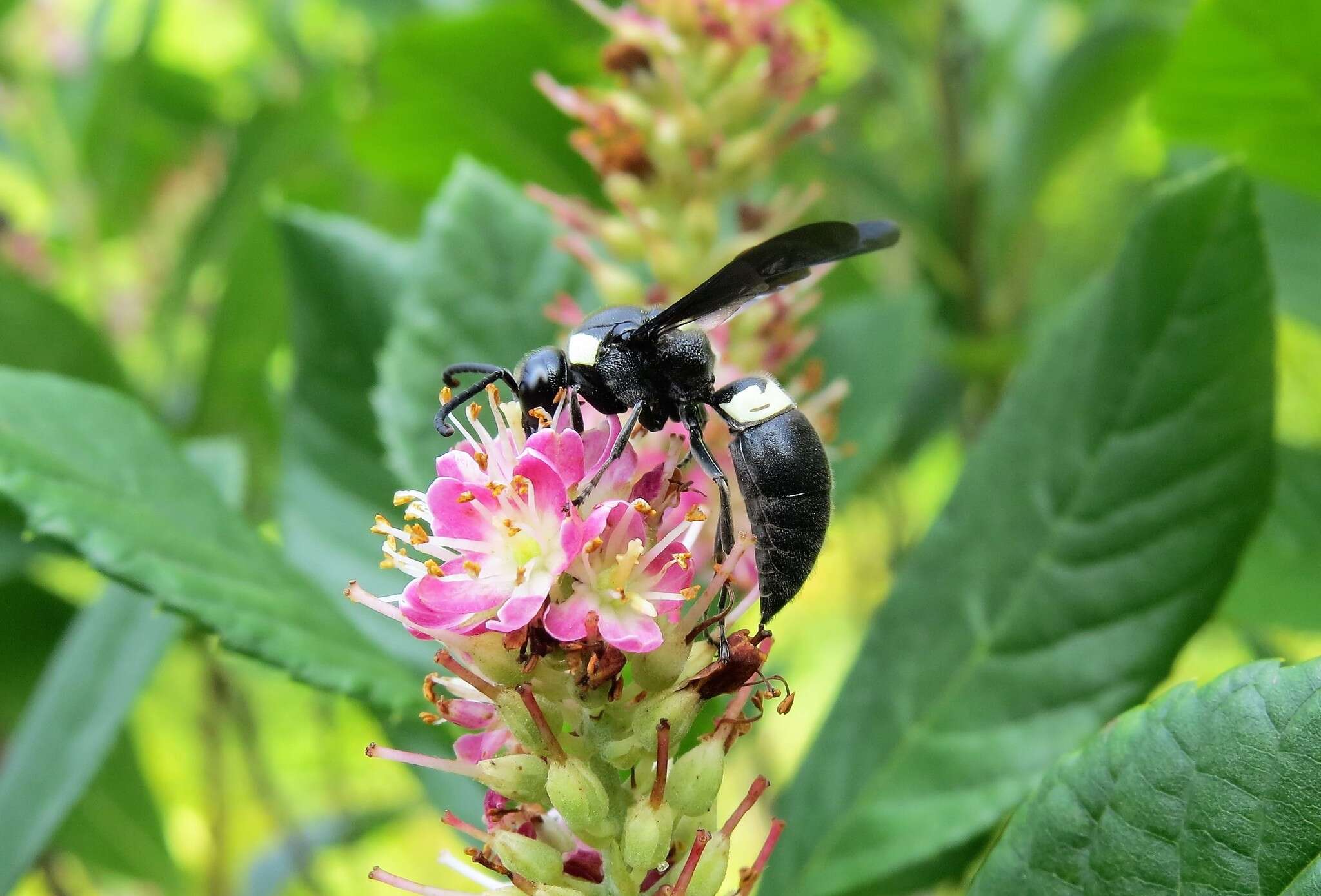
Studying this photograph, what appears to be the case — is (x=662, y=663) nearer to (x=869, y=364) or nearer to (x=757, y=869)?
(x=757, y=869)

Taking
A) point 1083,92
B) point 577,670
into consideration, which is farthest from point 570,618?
point 1083,92

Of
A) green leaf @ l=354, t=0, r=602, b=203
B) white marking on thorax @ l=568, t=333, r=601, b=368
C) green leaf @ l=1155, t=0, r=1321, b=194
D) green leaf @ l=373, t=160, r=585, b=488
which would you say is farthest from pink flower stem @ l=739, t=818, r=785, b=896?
green leaf @ l=354, t=0, r=602, b=203

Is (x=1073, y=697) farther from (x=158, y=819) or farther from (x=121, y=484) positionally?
(x=158, y=819)

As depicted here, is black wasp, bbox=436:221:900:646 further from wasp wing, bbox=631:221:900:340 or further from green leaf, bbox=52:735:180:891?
green leaf, bbox=52:735:180:891

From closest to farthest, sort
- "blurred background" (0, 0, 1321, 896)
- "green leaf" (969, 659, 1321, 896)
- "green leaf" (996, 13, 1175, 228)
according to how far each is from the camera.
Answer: "green leaf" (969, 659, 1321, 896) < "blurred background" (0, 0, 1321, 896) < "green leaf" (996, 13, 1175, 228)

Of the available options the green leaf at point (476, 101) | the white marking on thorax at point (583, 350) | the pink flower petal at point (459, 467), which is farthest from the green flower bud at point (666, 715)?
the green leaf at point (476, 101)

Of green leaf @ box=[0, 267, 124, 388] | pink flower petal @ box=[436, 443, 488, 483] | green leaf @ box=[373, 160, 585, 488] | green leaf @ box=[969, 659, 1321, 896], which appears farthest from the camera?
green leaf @ box=[0, 267, 124, 388]

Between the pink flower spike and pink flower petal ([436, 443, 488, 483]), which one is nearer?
the pink flower spike
